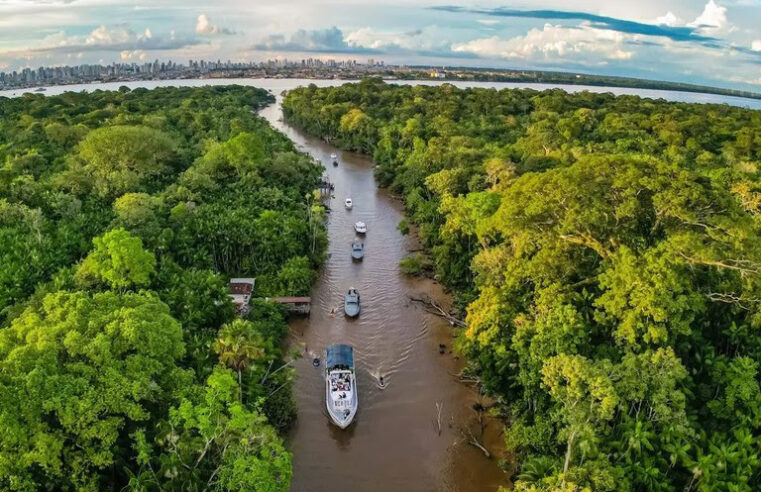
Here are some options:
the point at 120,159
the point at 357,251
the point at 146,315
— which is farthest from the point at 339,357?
the point at 120,159

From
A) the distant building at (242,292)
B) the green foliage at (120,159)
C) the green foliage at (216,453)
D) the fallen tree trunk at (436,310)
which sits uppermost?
the green foliage at (120,159)

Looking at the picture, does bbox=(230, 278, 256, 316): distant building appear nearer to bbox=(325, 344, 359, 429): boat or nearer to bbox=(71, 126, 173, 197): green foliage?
bbox=(325, 344, 359, 429): boat

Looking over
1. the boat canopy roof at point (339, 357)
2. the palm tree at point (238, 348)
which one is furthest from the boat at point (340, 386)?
the palm tree at point (238, 348)

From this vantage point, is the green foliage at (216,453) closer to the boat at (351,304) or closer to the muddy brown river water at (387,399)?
the muddy brown river water at (387,399)

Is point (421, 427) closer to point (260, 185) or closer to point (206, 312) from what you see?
point (206, 312)

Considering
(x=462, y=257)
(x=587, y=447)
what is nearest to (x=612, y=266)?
(x=587, y=447)

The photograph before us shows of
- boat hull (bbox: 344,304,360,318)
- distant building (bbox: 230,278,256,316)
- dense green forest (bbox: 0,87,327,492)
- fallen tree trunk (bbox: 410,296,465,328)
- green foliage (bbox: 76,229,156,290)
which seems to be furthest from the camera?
boat hull (bbox: 344,304,360,318)

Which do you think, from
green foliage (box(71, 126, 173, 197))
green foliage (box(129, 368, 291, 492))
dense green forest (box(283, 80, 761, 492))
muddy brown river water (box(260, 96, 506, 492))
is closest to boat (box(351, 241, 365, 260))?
muddy brown river water (box(260, 96, 506, 492))
